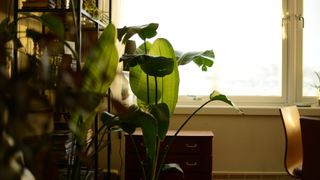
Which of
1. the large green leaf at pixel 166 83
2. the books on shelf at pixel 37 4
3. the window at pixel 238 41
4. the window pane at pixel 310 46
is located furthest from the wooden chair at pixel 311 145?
the books on shelf at pixel 37 4

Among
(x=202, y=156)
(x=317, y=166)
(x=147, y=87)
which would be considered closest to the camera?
(x=317, y=166)

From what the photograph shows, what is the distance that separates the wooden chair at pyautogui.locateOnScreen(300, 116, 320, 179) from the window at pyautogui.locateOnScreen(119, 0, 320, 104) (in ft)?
4.46

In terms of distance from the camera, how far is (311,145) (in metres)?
2.01

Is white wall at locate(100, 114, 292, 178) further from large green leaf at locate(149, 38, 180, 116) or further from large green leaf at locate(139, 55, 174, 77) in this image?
large green leaf at locate(139, 55, 174, 77)

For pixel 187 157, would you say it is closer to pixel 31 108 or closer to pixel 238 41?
pixel 238 41

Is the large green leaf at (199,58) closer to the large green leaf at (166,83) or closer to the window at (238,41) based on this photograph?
the large green leaf at (166,83)

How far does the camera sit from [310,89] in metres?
3.40

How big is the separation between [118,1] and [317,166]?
2106 millimetres

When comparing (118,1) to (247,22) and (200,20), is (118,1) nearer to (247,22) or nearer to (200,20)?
(200,20)

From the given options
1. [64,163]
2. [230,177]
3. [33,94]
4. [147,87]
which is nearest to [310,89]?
[230,177]

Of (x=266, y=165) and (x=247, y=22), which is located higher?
(x=247, y=22)

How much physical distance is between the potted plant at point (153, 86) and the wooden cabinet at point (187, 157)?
0.33 metres

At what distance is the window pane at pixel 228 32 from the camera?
339 centimetres

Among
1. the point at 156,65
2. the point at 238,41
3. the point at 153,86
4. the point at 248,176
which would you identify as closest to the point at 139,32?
the point at 156,65
